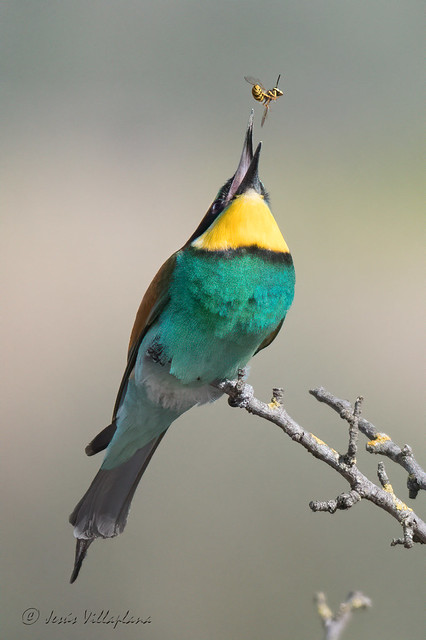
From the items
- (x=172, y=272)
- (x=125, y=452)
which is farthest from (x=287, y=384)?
(x=172, y=272)

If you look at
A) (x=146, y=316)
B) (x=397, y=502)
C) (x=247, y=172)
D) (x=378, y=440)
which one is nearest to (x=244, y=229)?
(x=247, y=172)

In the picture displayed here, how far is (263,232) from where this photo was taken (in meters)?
1.52

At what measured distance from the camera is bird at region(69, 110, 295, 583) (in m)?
1.49

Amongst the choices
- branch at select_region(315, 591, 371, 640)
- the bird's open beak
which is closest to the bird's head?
the bird's open beak

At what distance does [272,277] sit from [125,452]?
1.89 feet

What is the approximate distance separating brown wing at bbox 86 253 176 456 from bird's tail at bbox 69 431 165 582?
100mm

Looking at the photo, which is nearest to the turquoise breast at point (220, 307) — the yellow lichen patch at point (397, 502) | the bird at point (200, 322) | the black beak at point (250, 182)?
the bird at point (200, 322)

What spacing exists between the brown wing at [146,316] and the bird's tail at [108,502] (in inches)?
3.9

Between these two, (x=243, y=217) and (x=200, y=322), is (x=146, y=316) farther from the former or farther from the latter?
(x=243, y=217)

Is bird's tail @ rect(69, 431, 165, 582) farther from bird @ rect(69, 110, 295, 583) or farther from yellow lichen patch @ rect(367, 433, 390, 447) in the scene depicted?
yellow lichen patch @ rect(367, 433, 390, 447)

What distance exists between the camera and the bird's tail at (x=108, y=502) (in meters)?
1.73

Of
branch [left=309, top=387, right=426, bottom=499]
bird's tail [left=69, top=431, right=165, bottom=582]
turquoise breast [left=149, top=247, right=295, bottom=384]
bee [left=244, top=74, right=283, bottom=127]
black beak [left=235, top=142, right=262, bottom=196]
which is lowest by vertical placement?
bird's tail [left=69, top=431, right=165, bottom=582]

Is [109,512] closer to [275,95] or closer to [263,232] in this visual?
[263,232]

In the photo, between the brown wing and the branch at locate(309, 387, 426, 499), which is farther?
the brown wing
